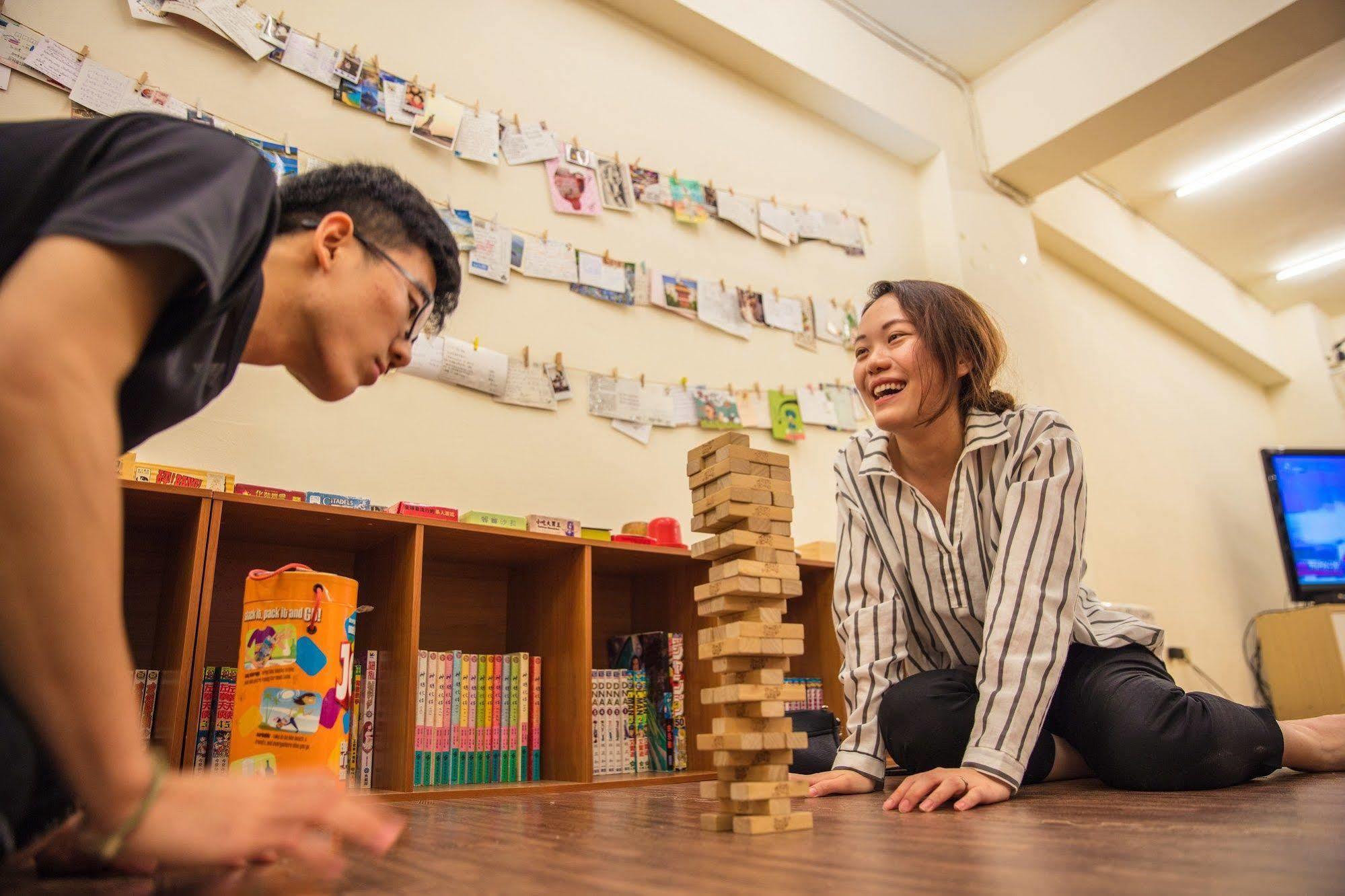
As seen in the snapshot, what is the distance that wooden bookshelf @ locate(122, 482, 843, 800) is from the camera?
1.51m

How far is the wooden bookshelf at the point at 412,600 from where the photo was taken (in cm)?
151

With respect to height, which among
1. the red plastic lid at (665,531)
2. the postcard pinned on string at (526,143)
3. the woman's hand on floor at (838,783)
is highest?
the postcard pinned on string at (526,143)

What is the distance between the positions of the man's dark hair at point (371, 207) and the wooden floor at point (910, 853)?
64cm

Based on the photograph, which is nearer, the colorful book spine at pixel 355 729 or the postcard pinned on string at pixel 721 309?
the colorful book spine at pixel 355 729

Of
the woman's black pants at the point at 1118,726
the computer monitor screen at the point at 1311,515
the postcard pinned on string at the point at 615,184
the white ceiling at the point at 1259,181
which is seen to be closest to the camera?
the woman's black pants at the point at 1118,726

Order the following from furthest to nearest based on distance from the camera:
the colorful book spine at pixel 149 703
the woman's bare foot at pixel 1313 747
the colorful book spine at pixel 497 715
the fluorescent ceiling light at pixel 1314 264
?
the fluorescent ceiling light at pixel 1314 264 < the colorful book spine at pixel 497 715 < the colorful book spine at pixel 149 703 < the woman's bare foot at pixel 1313 747

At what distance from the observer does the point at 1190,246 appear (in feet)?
16.5

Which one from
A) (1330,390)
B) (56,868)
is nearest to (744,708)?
(56,868)

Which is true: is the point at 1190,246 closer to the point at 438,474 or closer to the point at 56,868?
the point at 438,474

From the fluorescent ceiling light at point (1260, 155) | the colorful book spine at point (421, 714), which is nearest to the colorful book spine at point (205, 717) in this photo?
the colorful book spine at point (421, 714)

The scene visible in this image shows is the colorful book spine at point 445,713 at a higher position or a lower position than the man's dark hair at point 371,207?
lower

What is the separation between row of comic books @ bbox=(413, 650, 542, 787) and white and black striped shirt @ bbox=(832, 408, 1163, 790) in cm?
73

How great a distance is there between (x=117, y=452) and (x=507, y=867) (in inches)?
18.6

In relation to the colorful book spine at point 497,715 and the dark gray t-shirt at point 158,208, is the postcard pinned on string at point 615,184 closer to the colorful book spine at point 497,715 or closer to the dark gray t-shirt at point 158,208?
the colorful book spine at point 497,715
